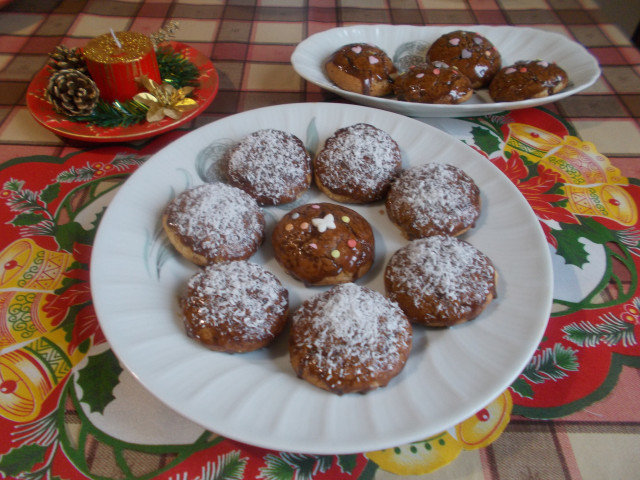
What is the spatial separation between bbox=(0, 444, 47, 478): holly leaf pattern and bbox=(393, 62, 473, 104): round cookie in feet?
5.39

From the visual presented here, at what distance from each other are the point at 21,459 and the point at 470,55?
2098mm

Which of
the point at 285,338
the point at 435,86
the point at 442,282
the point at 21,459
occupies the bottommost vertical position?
the point at 21,459

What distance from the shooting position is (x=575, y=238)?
150cm

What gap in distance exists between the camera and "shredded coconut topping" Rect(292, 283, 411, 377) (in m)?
1.01

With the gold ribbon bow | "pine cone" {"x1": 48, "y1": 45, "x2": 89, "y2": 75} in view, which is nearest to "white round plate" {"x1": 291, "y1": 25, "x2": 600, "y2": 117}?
the gold ribbon bow

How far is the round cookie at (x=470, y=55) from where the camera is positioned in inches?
76.4

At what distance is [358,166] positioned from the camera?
4.75 ft

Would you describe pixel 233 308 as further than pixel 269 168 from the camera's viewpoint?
No

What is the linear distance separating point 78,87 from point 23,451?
4.11 ft

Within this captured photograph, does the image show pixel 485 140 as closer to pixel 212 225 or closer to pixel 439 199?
pixel 439 199

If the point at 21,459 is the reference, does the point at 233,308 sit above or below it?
above

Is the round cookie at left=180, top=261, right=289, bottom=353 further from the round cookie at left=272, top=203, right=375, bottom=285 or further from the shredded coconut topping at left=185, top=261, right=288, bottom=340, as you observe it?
the round cookie at left=272, top=203, right=375, bottom=285

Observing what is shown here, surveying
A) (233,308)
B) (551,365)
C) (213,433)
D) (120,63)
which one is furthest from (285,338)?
(120,63)

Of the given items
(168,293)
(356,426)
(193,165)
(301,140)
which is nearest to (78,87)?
(193,165)
